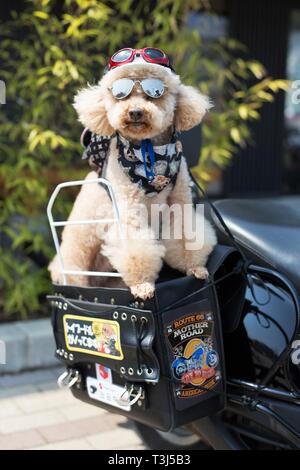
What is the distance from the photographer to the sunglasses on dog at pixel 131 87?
1961 mm

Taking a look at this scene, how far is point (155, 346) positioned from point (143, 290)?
0.19m

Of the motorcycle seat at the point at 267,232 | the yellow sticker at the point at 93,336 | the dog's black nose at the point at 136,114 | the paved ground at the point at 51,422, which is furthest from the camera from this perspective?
the paved ground at the point at 51,422

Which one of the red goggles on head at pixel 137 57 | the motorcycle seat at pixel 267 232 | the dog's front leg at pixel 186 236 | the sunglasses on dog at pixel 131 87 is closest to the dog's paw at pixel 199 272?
the dog's front leg at pixel 186 236

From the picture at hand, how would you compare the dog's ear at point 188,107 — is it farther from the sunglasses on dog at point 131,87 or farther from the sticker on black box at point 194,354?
the sticker on black box at point 194,354

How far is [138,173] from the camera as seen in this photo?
2039mm

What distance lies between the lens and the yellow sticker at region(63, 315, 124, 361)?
202 centimetres

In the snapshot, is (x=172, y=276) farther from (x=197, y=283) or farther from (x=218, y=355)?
(x=218, y=355)

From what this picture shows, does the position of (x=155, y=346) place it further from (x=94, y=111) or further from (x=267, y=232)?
(x=94, y=111)

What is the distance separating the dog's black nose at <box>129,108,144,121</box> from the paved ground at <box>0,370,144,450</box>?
1727 mm

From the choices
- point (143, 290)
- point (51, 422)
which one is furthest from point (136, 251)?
point (51, 422)

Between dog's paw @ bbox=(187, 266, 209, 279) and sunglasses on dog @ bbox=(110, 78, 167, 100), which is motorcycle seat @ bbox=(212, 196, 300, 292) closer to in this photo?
dog's paw @ bbox=(187, 266, 209, 279)

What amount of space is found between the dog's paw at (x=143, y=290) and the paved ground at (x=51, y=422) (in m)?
1.29
